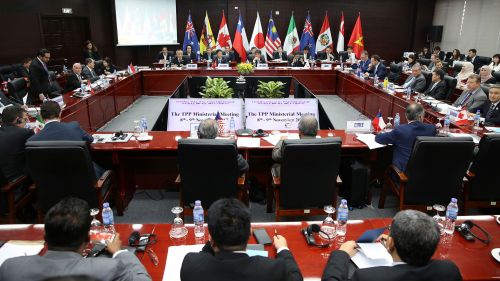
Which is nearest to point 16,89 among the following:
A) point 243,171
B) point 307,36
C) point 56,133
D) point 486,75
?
point 56,133

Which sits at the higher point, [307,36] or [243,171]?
[307,36]

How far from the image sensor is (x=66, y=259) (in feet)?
4.43

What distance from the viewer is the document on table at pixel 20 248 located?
1.79 m

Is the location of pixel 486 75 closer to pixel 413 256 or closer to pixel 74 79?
pixel 413 256

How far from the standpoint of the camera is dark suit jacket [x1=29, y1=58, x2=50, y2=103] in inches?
241

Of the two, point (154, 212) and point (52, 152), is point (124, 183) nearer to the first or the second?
point (154, 212)

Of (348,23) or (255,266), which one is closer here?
(255,266)

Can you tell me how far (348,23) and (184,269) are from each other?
41.8ft

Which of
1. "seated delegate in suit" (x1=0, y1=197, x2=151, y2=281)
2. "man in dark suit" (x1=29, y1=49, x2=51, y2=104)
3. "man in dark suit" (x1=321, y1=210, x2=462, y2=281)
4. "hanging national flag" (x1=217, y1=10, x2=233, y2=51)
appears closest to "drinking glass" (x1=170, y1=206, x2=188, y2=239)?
"seated delegate in suit" (x1=0, y1=197, x2=151, y2=281)

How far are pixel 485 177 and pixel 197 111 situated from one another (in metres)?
3.11

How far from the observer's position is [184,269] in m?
1.33

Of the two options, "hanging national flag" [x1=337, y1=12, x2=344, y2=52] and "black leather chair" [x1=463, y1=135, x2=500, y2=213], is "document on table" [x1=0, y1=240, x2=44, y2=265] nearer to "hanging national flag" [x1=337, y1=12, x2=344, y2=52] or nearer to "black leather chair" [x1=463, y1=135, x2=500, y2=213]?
"black leather chair" [x1=463, y1=135, x2=500, y2=213]

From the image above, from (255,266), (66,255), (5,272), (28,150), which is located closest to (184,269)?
(255,266)

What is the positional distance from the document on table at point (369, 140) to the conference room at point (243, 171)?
20 mm
